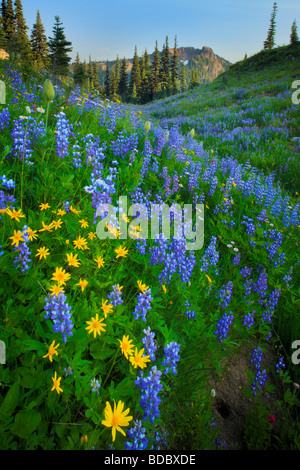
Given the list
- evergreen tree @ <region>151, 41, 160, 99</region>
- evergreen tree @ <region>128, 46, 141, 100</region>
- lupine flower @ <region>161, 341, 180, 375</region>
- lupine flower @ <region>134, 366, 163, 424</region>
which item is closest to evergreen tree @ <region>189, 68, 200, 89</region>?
evergreen tree @ <region>151, 41, 160, 99</region>

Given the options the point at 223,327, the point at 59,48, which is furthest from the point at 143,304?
the point at 59,48

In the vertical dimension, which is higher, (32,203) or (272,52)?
(272,52)

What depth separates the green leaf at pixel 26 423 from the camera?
1283mm

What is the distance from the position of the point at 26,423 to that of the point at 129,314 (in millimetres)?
861

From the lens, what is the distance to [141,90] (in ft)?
211

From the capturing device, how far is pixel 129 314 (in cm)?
195

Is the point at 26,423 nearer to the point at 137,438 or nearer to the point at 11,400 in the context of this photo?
the point at 11,400

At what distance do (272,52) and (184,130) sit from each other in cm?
2351

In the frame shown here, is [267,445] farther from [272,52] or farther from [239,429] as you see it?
[272,52]

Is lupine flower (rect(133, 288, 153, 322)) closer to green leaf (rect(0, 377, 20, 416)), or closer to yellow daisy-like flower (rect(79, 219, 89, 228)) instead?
green leaf (rect(0, 377, 20, 416))

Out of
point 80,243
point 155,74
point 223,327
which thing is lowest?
point 223,327

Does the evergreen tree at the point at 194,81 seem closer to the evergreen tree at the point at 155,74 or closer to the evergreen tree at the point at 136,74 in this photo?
the evergreen tree at the point at 155,74

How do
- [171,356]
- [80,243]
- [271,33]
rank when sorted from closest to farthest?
[171,356]
[80,243]
[271,33]
